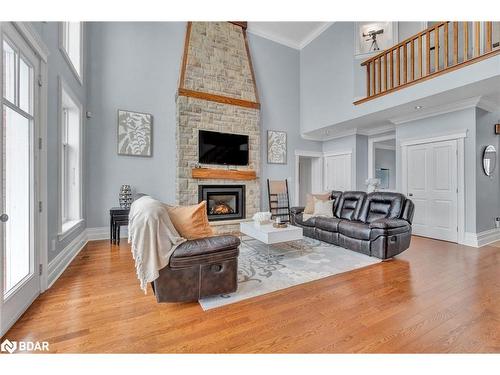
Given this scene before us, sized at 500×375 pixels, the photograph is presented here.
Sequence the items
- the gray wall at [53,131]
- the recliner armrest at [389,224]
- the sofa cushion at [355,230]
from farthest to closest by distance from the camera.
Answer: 1. the sofa cushion at [355,230]
2. the recliner armrest at [389,224]
3. the gray wall at [53,131]

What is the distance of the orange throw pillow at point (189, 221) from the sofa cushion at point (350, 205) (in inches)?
122

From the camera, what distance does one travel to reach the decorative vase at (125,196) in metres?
4.39

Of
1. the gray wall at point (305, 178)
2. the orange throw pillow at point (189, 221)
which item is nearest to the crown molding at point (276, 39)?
the gray wall at point (305, 178)

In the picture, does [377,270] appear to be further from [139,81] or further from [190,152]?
[139,81]

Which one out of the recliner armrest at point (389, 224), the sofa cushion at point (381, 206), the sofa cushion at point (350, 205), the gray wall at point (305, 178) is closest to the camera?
the recliner armrest at point (389, 224)

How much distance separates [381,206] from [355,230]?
2.45 ft

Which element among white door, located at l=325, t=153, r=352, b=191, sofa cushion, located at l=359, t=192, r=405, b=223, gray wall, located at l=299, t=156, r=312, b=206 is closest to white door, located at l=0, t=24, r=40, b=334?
sofa cushion, located at l=359, t=192, r=405, b=223

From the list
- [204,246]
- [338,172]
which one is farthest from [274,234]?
[338,172]

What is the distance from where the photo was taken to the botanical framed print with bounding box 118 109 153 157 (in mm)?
4633

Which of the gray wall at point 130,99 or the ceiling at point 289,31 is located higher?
the ceiling at point 289,31

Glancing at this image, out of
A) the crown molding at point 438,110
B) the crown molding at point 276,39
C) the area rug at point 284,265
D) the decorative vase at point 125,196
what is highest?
the crown molding at point 276,39

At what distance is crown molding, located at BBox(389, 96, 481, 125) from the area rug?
10.9ft

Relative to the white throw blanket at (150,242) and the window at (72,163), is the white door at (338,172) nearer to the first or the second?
the white throw blanket at (150,242)

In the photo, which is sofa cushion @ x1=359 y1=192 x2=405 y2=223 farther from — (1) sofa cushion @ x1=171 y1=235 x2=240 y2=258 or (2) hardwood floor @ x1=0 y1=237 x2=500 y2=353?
(1) sofa cushion @ x1=171 y1=235 x2=240 y2=258
